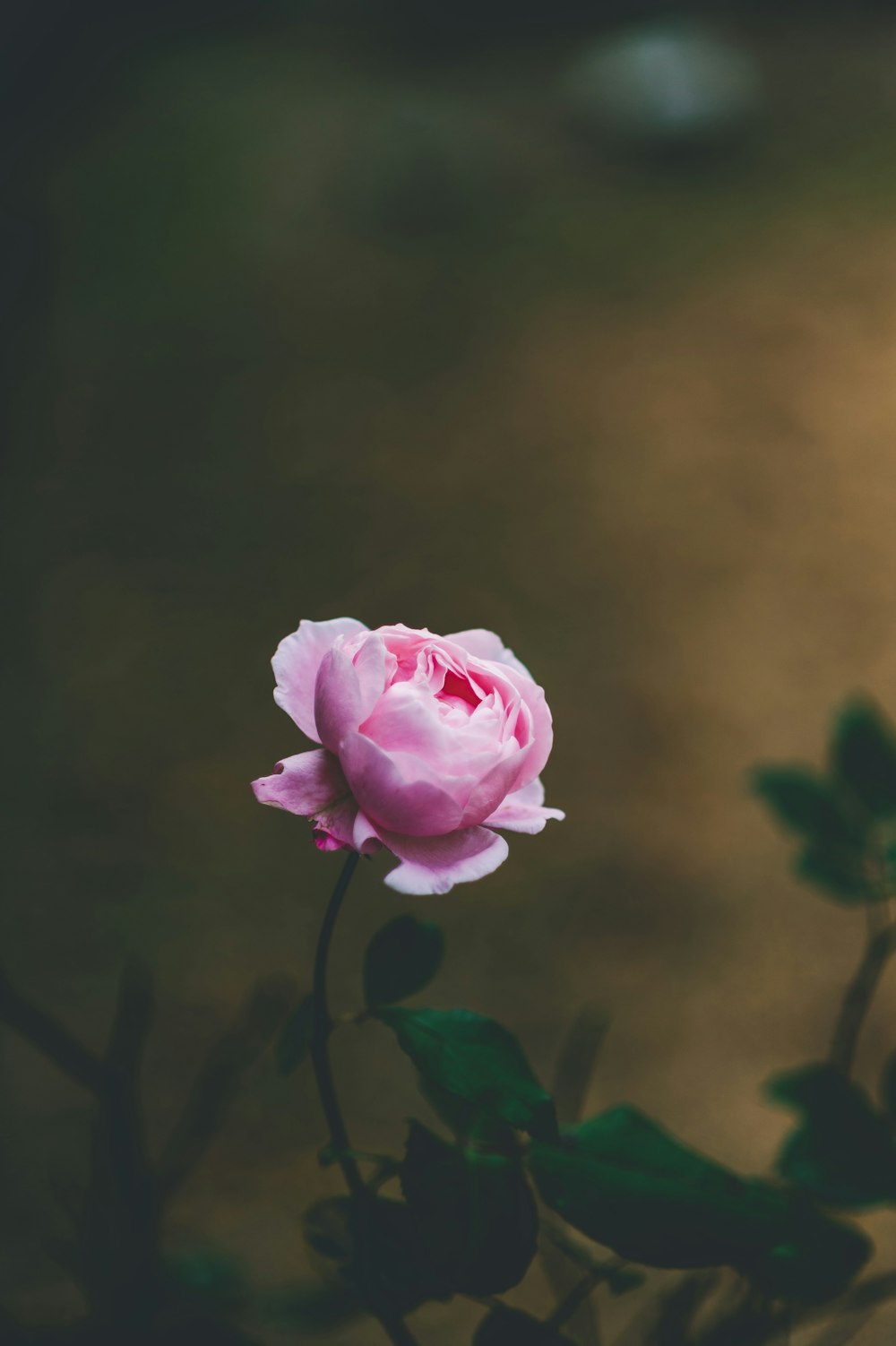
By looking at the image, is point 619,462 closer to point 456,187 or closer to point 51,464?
point 456,187

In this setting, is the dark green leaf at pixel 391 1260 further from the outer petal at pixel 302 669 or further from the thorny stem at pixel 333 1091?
the outer petal at pixel 302 669

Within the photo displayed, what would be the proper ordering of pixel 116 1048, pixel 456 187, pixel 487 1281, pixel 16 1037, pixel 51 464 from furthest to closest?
pixel 456 187
pixel 51 464
pixel 16 1037
pixel 116 1048
pixel 487 1281

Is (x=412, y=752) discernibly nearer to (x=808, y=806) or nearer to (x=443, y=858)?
(x=443, y=858)

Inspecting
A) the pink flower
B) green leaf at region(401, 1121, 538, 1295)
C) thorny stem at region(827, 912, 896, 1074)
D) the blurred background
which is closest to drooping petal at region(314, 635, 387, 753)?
the pink flower

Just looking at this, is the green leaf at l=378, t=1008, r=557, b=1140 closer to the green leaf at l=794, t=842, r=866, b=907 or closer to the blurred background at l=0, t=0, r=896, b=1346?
the green leaf at l=794, t=842, r=866, b=907

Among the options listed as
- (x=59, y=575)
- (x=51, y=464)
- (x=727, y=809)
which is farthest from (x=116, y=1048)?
(x=51, y=464)

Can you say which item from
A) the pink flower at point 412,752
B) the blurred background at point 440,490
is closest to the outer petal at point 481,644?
the pink flower at point 412,752

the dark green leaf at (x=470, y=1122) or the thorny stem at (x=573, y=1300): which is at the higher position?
the dark green leaf at (x=470, y=1122)
